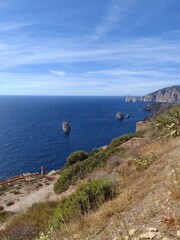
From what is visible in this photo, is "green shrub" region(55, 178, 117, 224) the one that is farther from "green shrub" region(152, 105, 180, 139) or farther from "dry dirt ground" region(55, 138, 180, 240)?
"green shrub" region(152, 105, 180, 139)

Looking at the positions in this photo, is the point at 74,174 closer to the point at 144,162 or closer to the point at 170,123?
the point at 170,123

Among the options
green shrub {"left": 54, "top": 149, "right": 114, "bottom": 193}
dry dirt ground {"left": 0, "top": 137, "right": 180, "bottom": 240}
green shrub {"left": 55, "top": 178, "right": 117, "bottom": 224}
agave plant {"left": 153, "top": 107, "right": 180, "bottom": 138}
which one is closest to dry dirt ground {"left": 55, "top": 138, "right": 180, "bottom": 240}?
dry dirt ground {"left": 0, "top": 137, "right": 180, "bottom": 240}

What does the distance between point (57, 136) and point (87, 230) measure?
8461cm

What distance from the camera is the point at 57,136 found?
295 ft

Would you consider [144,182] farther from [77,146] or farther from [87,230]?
[77,146]

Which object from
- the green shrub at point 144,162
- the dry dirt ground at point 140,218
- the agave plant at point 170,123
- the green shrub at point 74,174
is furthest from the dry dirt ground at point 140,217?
the green shrub at point 74,174

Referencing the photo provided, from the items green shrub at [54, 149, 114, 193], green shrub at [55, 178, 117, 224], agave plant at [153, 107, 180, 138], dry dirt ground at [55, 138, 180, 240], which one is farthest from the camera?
green shrub at [54, 149, 114, 193]

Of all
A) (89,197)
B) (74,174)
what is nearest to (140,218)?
(89,197)

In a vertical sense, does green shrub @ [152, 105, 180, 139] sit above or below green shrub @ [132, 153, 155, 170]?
above

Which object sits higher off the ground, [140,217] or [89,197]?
[140,217]

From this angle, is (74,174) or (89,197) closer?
(89,197)

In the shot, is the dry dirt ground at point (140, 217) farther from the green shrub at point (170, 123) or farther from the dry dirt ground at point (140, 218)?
the green shrub at point (170, 123)

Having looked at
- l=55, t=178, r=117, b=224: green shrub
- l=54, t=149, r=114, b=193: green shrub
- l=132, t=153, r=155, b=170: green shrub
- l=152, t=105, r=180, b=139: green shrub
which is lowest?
l=54, t=149, r=114, b=193: green shrub

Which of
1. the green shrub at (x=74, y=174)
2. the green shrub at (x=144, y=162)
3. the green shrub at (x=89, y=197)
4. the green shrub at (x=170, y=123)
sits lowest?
the green shrub at (x=74, y=174)
